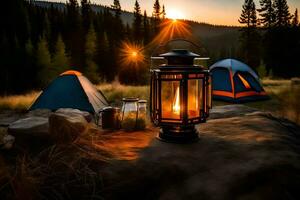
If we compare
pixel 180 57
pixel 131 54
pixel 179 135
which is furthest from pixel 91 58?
pixel 179 135

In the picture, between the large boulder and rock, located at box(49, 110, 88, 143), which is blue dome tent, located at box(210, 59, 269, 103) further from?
rock, located at box(49, 110, 88, 143)

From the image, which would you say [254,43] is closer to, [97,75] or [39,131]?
[97,75]

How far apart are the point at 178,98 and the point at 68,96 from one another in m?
5.69

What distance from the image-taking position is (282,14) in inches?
1550

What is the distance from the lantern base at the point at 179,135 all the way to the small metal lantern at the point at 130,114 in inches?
26.3

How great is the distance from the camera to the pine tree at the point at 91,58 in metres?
42.8

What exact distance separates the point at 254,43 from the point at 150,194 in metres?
43.2

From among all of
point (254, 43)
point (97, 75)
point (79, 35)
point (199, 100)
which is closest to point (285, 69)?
point (254, 43)

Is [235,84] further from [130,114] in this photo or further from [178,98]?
[178,98]

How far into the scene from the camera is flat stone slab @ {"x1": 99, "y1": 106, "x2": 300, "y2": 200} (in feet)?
6.97

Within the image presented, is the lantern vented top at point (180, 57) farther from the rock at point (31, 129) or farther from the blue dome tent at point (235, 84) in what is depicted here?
the blue dome tent at point (235, 84)

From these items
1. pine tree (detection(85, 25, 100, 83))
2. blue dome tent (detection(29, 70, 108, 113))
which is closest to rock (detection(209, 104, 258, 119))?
blue dome tent (detection(29, 70, 108, 113))

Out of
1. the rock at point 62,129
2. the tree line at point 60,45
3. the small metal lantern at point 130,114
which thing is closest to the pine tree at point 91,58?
the tree line at point 60,45

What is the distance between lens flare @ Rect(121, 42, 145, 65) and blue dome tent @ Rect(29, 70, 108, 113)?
117ft
